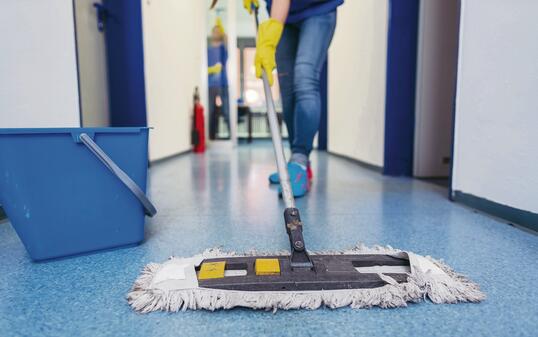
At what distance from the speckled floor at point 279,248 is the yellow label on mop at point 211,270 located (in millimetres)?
68

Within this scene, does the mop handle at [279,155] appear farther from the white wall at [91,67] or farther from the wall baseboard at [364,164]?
the white wall at [91,67]

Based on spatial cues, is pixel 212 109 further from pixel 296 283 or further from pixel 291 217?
pixel 296 283

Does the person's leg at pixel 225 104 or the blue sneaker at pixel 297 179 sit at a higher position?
the person's leg at pixel 225 104

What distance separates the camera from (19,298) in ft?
1.77

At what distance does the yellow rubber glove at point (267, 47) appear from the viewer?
3.23 feet

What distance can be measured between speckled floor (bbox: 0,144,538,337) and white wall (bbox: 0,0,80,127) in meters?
0.33

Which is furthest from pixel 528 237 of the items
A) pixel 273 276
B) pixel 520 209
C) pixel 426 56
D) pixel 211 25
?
pixel 211 25

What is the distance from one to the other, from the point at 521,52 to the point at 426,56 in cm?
92

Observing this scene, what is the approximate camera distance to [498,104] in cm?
100

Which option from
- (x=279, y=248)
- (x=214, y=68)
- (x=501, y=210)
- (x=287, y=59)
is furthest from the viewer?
(x=214, y=68)

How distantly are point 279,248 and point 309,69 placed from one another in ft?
2.63

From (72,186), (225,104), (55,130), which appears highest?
(225,104)

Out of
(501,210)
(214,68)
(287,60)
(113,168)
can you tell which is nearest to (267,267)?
(113,168)

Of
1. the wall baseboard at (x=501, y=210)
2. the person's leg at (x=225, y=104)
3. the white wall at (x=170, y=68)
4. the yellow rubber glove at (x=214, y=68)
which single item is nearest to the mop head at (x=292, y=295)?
the wall baseboard at (x=501, y=210)
